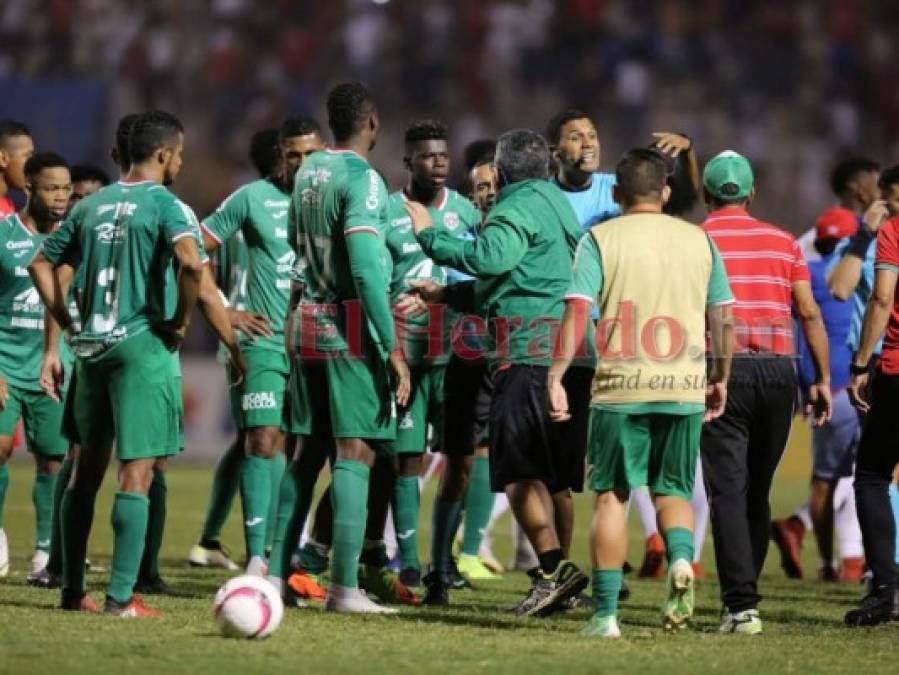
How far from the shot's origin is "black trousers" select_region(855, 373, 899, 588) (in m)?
8.73

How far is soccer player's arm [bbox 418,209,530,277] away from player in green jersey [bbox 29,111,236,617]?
1.20 meters

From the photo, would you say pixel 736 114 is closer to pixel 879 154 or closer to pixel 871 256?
pixel 879 154

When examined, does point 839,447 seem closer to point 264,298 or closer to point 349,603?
point 264,298

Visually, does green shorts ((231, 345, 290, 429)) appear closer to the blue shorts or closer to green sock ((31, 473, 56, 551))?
green sock ((31, 473, 56, 551))

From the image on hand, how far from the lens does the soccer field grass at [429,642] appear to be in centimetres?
660

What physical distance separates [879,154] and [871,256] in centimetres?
1333

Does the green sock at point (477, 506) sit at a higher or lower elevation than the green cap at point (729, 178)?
lower

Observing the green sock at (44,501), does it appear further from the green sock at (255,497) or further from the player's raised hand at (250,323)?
the player's raised hand at (250,323)

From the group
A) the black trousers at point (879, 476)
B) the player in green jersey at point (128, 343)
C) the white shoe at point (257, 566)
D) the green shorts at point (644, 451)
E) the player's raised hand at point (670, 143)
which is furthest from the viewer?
the white shoe at point (257, 566)

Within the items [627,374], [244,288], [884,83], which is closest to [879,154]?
[884,83]

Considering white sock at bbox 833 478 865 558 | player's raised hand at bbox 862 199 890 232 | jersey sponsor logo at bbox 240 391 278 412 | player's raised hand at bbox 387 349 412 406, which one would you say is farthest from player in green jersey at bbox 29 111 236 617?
white sock at bbox 833 478 865 558

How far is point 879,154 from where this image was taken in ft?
75.3

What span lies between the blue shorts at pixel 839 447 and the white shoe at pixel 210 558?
13.9 feet

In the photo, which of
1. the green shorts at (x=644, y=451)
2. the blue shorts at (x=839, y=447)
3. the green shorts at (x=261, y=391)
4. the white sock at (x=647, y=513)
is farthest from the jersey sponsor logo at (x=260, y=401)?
the blue shorts at (x=839, y=447)
